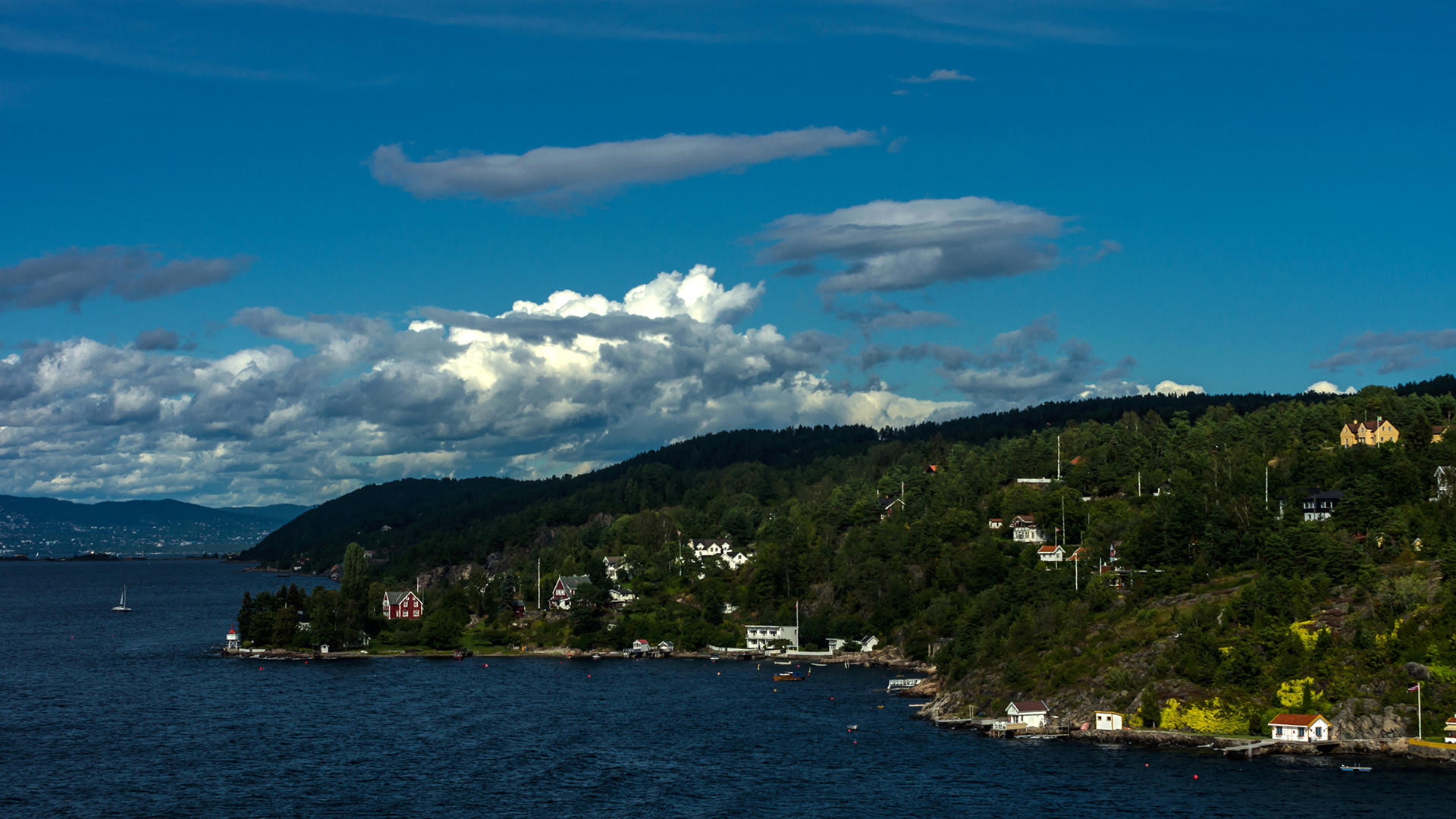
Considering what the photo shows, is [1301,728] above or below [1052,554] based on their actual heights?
below

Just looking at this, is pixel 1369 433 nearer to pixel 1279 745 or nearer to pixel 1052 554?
pixel 1052 554

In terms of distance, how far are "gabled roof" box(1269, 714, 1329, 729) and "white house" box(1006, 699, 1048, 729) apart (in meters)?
18.6

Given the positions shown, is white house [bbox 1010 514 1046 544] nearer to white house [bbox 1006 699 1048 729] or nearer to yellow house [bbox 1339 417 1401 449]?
yellow house [bbox 1339 417 1401 449]

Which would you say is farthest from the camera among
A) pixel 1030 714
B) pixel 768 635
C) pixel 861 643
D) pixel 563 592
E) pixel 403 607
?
pixel 563 592

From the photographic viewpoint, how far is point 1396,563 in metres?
105

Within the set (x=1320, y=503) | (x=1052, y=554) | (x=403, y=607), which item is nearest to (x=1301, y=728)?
(x=1320, y=503)

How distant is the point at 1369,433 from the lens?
16338 cm

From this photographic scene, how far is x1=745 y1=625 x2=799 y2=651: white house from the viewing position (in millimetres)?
161125

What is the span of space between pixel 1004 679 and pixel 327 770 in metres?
60.3

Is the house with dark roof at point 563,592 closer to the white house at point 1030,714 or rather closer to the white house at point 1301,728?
the white house at point 1030,714

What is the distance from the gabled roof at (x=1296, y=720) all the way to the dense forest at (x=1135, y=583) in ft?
6.84

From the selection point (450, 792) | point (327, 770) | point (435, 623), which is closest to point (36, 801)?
point (327, 770)

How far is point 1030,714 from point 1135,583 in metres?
26.0

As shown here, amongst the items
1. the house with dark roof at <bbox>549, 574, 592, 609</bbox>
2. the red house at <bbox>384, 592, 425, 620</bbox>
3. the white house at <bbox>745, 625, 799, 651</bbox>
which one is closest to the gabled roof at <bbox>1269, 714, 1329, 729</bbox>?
the white house at <bbox>745, 625, 799, 651</bbox>
